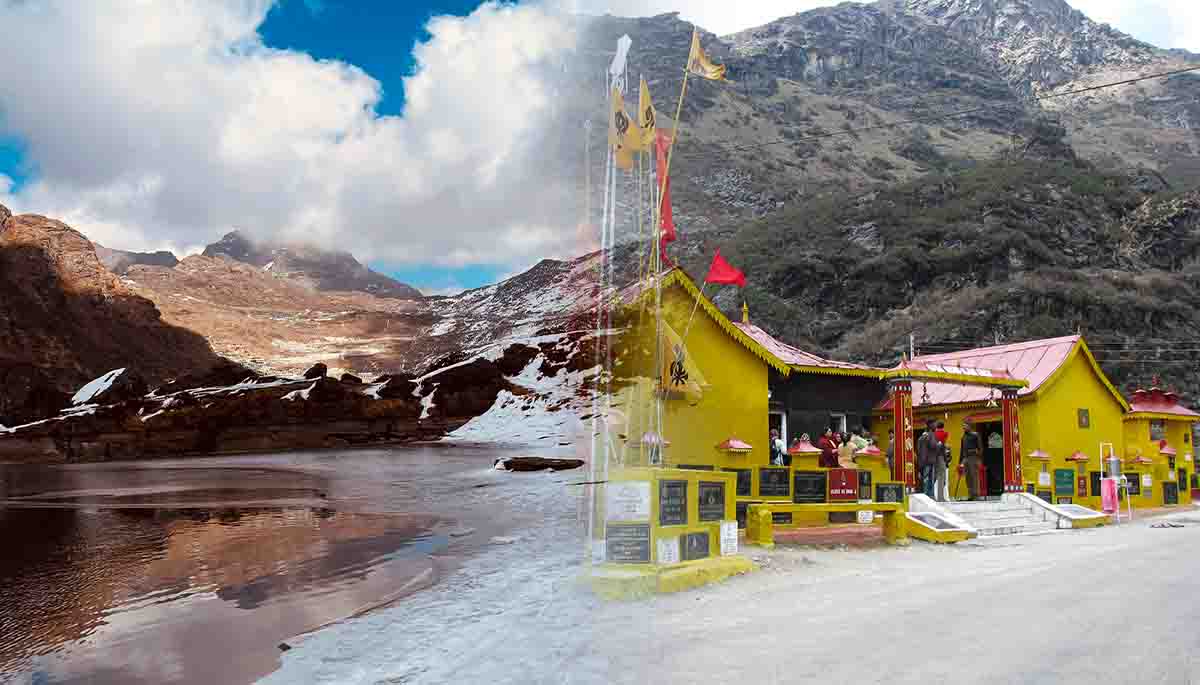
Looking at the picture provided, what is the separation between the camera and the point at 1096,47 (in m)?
152

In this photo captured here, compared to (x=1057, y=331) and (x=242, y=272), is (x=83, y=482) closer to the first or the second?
(x=242, y=272)

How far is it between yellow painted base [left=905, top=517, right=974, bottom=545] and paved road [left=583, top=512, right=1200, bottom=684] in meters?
3.75

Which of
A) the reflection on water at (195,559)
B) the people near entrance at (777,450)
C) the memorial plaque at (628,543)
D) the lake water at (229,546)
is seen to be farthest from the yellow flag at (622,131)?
the people near entrance at (777,450)

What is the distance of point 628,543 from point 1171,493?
2288 cm

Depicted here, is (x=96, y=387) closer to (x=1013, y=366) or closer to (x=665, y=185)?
(x=665, y=185)

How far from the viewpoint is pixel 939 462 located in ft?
55.4

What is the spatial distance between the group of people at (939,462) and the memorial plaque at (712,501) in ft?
29.2

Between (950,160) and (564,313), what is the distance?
104889mm

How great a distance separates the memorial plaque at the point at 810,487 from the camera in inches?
567

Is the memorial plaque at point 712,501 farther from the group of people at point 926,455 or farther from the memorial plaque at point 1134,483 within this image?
the memorial plaque at point 1134,483

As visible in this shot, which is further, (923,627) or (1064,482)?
(1064,482)

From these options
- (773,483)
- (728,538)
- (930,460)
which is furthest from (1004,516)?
(728,538)

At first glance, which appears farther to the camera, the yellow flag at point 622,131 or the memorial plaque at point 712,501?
the yellow flag at point 622,131

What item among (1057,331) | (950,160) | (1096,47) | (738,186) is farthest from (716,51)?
(1057,331)
